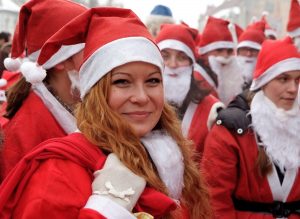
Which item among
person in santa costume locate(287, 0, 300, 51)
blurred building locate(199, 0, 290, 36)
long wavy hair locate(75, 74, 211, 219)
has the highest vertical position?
long wavy hair locate(75, 74, 211, 219)

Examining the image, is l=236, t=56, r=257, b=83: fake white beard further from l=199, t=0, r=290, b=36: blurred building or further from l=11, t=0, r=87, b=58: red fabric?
l=199, t=0, r=290, b=36: blurred building

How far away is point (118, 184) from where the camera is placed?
2.18m

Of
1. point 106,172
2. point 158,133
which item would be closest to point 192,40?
point 158,133

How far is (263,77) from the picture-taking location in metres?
4.28

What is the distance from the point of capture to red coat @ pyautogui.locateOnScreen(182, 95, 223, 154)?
5078 millimetres

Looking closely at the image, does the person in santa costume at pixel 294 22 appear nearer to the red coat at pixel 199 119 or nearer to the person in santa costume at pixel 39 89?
the red coat at pixel 199 119

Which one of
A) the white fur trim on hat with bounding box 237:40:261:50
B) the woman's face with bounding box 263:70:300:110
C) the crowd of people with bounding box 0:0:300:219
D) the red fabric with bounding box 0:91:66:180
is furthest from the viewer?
the white fur trim on hat with bounding box 237:40:261:50

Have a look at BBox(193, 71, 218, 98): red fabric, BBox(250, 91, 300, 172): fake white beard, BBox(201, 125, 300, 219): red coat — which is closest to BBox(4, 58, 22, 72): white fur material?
BBox(201, 125, 300, 219): red coat

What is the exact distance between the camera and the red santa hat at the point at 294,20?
4.58 meters

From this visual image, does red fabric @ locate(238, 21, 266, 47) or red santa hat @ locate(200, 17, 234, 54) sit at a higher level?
red santa hat @ locate(200, 17, 234, 54)

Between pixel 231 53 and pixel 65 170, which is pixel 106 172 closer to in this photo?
pixel 65 170

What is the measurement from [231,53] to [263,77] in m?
3.45

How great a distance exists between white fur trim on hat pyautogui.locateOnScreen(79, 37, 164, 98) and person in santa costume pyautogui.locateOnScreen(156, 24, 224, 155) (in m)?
2.44

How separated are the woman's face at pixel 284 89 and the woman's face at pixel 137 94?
6.34 feet
